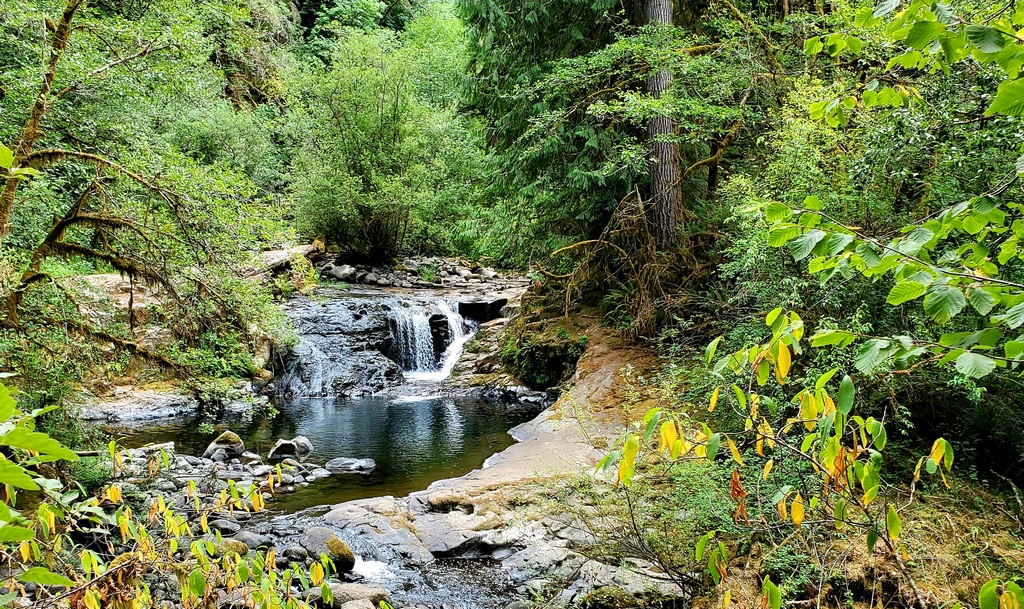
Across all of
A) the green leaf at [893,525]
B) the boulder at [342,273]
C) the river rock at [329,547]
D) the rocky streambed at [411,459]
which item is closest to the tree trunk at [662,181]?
the rocky streambed at [411,459]

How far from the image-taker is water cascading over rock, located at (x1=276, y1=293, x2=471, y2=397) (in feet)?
47.2

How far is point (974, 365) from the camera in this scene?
128 cm

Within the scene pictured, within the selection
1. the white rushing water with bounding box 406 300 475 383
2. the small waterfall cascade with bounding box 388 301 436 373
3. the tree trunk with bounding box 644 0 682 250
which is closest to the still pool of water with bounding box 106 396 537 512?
the white rushing water with bounding box 406 300 475 383

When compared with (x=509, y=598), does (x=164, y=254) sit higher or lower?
higher

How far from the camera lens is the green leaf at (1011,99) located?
126 cm

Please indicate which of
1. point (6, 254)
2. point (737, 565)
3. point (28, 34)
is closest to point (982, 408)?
point (737, 565)

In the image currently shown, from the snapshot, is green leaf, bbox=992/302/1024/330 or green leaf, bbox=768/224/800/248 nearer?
green leaf, bbox=992/302/1024/330

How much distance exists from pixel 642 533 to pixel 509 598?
1351mm

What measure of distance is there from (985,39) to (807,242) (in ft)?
1.82

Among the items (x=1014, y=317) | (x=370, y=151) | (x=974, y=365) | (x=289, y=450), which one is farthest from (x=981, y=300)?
(x=370, y=151)

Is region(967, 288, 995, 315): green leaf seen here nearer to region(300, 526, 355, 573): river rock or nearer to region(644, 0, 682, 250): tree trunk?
region(300, 526, 355, 573): river rock

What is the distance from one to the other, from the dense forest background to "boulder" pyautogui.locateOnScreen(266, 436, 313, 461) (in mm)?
2551

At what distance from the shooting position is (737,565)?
396cm

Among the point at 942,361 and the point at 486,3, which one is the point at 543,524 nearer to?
the point at 942,361
